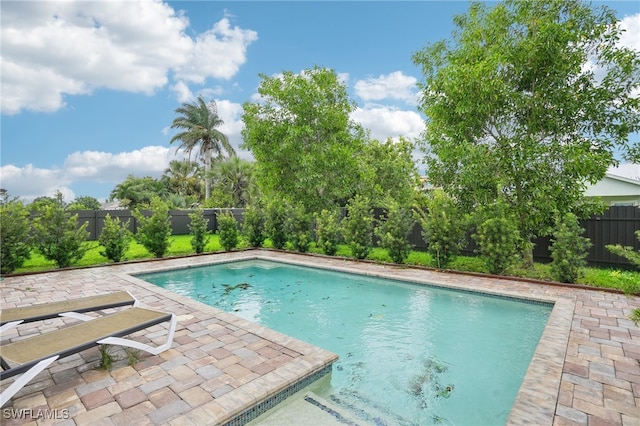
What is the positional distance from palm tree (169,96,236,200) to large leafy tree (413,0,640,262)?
23543 mm

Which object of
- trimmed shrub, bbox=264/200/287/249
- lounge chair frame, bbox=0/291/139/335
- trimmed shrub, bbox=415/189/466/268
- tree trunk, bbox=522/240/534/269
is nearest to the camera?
lounge chair frame, bbox=0/291/139/335

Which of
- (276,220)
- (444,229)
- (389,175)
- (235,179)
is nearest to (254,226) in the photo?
(276,220)

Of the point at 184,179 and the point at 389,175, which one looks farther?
the point at 184,179

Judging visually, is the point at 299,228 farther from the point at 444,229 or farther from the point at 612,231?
the point at 612,231

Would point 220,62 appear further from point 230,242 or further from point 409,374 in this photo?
point 409,374

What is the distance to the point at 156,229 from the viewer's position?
10.6 metres

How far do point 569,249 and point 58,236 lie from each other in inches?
467

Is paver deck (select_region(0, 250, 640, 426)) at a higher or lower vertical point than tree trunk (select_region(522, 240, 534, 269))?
lower

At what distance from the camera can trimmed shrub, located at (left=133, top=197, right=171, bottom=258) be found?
10.4 m

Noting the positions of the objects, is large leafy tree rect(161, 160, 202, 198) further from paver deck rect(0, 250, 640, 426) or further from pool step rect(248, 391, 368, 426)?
pool step rect(248, 391, 368, 426)

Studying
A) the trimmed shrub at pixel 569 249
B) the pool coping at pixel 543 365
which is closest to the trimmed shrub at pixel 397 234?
the pool coping at pixel 543 365

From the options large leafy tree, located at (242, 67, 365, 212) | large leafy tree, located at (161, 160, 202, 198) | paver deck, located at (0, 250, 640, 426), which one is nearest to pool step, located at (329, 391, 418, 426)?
paver deck, located at (0, 250, 640, 426)

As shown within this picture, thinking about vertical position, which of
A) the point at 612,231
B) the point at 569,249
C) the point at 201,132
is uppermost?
the point at 201,132

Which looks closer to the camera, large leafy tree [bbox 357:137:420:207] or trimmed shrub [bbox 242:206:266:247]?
trimmed shrub [bbox 242:206:266:247]
